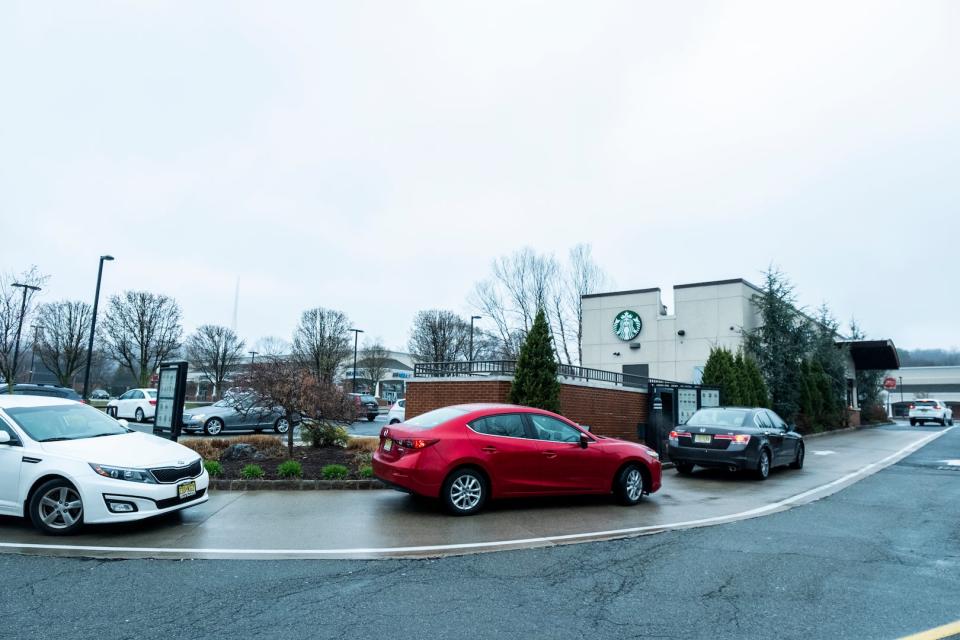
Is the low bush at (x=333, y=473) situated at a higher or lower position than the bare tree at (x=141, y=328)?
lower

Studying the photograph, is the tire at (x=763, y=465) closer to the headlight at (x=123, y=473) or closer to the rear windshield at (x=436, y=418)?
the rear windshield at (x=436, y=418)

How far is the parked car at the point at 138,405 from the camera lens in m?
26.2

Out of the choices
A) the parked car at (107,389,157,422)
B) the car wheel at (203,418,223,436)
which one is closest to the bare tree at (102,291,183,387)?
the parked car at (107,389,157,422)

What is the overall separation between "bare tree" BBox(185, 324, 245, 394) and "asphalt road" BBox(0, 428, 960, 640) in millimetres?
51349

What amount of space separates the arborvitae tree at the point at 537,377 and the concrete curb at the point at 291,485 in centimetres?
543

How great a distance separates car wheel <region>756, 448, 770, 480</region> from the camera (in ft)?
41.1

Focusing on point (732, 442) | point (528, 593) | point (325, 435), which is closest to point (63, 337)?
point (325, 435)

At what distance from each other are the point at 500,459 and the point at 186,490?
3.83 metres

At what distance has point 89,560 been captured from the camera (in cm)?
586

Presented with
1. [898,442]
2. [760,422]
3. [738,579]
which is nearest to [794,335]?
[898,442]

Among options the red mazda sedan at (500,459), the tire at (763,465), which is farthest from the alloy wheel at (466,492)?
the tire at (763,465)

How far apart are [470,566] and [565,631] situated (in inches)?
67.5

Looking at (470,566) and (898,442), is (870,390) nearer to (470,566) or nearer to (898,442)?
(898,442)

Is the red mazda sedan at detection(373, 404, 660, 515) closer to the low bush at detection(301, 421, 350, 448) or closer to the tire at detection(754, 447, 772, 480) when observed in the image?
the tire at detection(754, 447, 772, 480)
